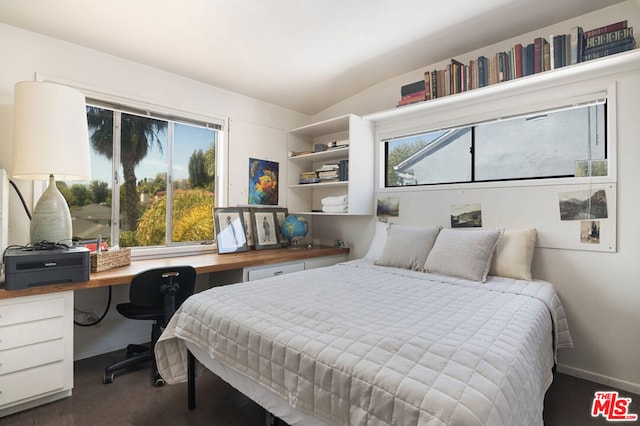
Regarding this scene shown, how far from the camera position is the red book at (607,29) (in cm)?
193

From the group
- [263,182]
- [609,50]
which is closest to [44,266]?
[263,182]

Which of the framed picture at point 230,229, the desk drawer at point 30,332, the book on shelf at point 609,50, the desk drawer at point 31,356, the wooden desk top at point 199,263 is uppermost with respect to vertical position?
the book on shelf at point 609,50

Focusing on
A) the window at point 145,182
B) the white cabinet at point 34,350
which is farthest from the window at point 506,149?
the white cabinet at point 34,350

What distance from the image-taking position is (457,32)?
2396 mm

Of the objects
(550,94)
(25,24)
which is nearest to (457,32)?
(550,94)

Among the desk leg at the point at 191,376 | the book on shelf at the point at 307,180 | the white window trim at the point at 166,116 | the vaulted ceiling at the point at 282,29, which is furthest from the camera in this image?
the book on shelf at the point at 307,180

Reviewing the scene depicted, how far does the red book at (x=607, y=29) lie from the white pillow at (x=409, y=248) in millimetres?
1592

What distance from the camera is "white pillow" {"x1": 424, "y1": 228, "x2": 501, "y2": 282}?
212cm

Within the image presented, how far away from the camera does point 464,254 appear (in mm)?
2193

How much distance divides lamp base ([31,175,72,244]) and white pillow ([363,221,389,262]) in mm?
2261

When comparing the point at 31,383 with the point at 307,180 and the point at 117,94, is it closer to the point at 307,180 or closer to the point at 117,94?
the point at 117,94

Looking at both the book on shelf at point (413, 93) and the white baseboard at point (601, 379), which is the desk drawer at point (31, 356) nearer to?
the book on shelf at point (413, 93)

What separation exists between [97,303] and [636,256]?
3761 millimetres

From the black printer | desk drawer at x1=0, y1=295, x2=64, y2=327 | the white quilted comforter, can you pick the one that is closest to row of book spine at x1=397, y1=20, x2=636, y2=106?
the white quilted comforter
